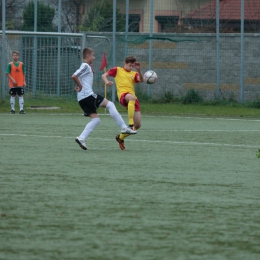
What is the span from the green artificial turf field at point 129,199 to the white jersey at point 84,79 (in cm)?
81

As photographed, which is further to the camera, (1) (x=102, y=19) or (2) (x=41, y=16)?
(2) (x=41, y=16)

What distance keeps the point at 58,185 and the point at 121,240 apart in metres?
2.66

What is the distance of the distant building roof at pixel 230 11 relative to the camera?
26.8 metres

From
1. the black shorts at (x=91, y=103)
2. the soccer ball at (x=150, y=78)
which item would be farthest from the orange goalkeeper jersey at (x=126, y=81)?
the soccer ball at (x=150, y=78)

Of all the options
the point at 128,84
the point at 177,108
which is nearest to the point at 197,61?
the point at 177,108

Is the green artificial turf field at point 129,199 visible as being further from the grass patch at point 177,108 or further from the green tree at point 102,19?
the green tree at point 102,19

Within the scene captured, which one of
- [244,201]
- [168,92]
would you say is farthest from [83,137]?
[168,92]

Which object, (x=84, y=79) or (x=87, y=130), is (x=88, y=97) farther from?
(x=87, y=130)

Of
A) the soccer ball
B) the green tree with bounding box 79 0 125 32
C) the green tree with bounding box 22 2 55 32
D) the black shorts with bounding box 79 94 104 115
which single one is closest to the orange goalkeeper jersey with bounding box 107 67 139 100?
the black shorts with bounding box 79 94 104 115

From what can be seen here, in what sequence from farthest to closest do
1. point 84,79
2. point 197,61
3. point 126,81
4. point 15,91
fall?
1. point 197,61
2. point 15,91
3. point 126,81
4. point 84,79

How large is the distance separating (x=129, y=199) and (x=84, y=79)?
571 centimetres

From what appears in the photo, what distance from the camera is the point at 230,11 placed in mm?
27234


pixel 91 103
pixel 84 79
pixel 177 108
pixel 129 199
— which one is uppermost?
pixel 84 79

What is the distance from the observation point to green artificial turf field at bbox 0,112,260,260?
529 centimetres
